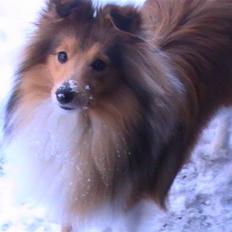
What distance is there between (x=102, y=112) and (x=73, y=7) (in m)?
0.43

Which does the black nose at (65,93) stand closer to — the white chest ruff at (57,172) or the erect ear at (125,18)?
the white chest ruff at (57,172)

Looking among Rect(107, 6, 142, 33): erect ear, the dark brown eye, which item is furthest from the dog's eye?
Rect(107, 6, 142, 33): erect ear

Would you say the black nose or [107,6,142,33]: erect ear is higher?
[107,6,142,33]: erect ear

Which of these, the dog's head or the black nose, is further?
the dog's head

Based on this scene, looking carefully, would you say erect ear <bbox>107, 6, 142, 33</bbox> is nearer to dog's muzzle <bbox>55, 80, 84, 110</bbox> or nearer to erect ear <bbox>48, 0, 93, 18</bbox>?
erect ear <bbox>48, 0, 93, 18</bbox>

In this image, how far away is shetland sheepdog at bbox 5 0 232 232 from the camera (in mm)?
1967

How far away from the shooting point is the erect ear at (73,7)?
199 centimetres

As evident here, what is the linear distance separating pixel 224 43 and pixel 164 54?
0.38 m

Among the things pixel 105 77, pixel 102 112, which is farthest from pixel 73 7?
pixel 102 112

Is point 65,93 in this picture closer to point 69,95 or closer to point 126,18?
point 69,95

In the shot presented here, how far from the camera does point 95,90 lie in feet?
6.34

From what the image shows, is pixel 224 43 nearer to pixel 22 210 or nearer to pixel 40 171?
pixel 40 171

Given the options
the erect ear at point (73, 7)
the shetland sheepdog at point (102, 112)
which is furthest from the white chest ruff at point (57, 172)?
the erect ear at point (73, 7)

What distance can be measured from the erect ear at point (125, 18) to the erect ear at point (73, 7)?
0.31ft
